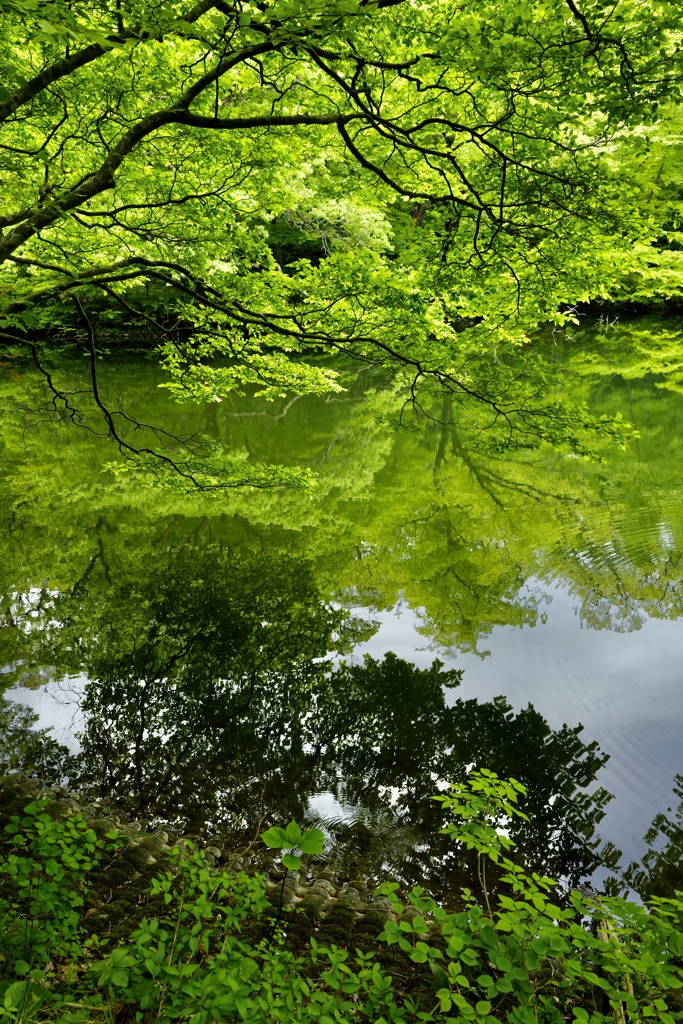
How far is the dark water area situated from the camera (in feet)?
16.3

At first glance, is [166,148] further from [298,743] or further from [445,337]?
[298,743]

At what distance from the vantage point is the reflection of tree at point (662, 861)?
14.0 ft

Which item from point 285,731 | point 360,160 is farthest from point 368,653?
point 360,160

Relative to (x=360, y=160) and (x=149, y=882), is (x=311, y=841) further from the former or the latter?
(x=360, y=160)

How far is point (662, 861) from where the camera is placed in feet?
14.7

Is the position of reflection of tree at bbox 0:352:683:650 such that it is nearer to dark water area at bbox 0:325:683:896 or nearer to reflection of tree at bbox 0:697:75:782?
dark water area at bbox 0:325:683:896

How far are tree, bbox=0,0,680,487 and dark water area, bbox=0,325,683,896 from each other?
3.65ft

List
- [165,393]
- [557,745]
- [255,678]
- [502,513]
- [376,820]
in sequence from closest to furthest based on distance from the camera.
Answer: [376,820] < [557,745] < [255,678] < [502,513] < [165,393]

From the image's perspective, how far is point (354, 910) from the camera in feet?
12.3

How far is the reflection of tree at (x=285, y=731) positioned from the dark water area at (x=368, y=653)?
0.8 inches

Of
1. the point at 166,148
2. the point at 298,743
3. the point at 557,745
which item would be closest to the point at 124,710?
the point at 298,743

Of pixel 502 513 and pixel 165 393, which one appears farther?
pixel 165 393

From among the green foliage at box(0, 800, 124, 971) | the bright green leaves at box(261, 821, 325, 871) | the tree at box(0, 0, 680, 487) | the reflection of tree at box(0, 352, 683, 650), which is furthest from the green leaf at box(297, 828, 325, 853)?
the reflection of tree at box(0, 352, 683, 650)

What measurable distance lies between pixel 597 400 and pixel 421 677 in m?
13.3
